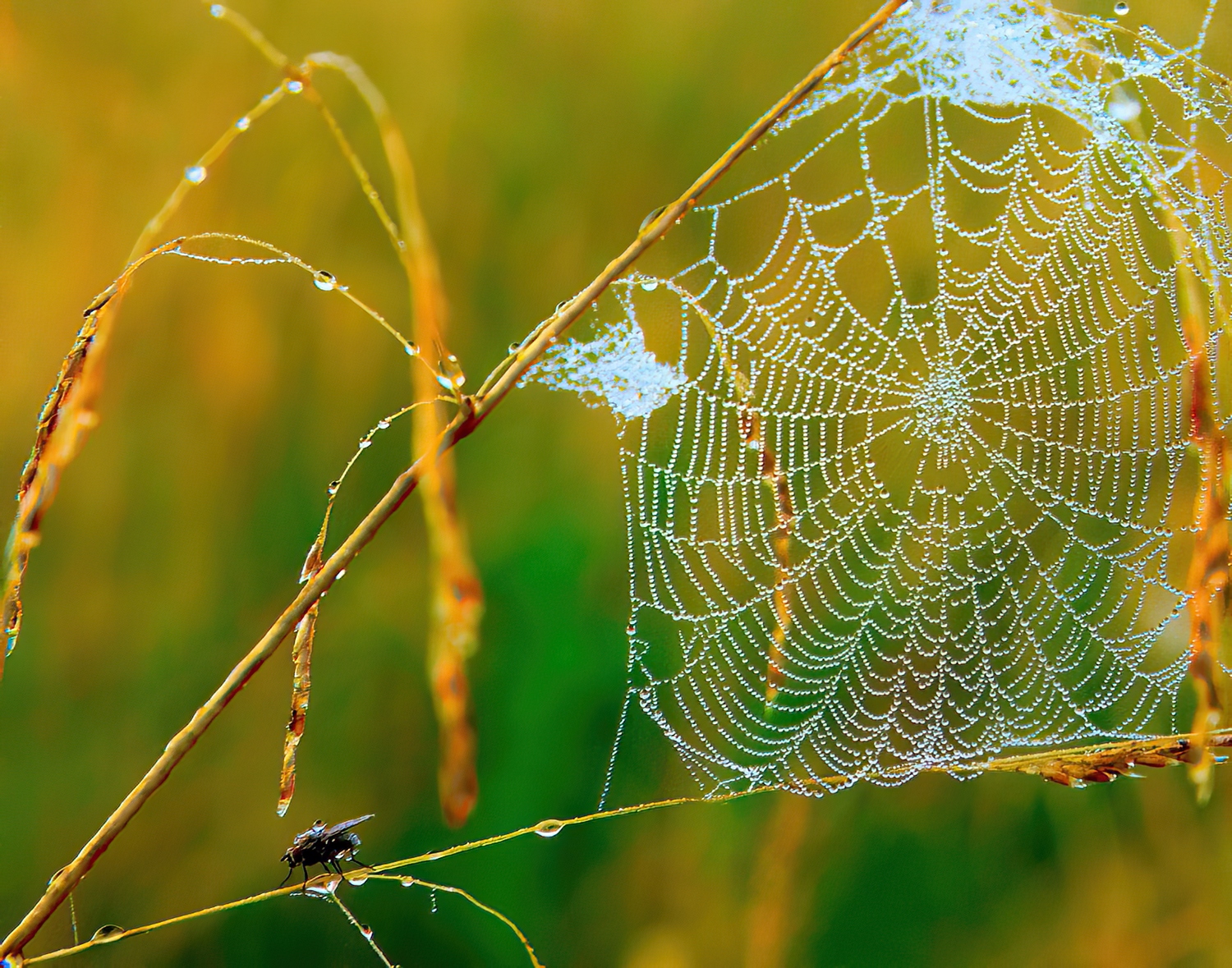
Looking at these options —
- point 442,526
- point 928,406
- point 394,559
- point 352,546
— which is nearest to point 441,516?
point 442,526

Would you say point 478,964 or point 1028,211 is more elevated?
point 1028,211

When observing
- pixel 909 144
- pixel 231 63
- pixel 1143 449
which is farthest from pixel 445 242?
pixel 1143 449

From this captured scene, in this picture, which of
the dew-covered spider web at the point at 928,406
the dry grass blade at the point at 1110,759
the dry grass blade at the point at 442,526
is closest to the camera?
the dry grass blade at the point at 442,526

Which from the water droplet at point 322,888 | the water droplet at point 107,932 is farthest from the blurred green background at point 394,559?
the water droplet at point 322,888

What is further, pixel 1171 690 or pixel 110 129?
pixel 1171 690

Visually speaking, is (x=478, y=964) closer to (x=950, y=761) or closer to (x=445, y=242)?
(x=950, y=761)

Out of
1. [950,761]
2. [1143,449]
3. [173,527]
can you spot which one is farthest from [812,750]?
[173,527]

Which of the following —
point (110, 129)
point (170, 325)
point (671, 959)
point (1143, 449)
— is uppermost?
point (110, 129)

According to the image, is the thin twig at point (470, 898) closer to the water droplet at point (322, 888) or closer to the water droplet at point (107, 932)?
the water droplet at point (322, 888)
